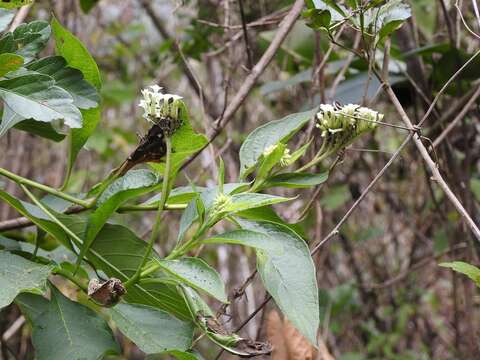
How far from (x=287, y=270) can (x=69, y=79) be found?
314mm

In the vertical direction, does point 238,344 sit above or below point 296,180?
below

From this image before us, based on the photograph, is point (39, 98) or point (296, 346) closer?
point (39, 98)

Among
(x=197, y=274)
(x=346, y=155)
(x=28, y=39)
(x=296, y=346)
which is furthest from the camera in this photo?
(x=346, y=155)

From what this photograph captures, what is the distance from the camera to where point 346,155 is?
4.40ft

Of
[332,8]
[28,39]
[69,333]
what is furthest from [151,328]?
[332,8]

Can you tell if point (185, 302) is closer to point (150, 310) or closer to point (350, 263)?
point (150, 310)

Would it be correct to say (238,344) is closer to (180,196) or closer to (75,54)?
(180,196)

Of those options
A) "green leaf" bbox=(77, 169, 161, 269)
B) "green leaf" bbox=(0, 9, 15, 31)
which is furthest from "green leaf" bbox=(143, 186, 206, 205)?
"green leaf" bbox=(0, 9, 15, 31)

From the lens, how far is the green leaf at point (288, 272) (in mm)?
609

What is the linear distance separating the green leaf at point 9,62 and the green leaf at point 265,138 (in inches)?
10.2

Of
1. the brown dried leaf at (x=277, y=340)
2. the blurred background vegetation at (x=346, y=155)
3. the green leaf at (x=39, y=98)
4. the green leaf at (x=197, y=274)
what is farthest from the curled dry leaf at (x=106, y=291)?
the blurred background vegetation at (x=346, y=155)

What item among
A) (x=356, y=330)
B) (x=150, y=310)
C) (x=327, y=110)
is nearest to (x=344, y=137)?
(x=327, y=110)

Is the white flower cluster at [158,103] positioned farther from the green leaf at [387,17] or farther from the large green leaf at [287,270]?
the green leaf at [387,17]

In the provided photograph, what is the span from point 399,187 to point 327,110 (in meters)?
1.33
